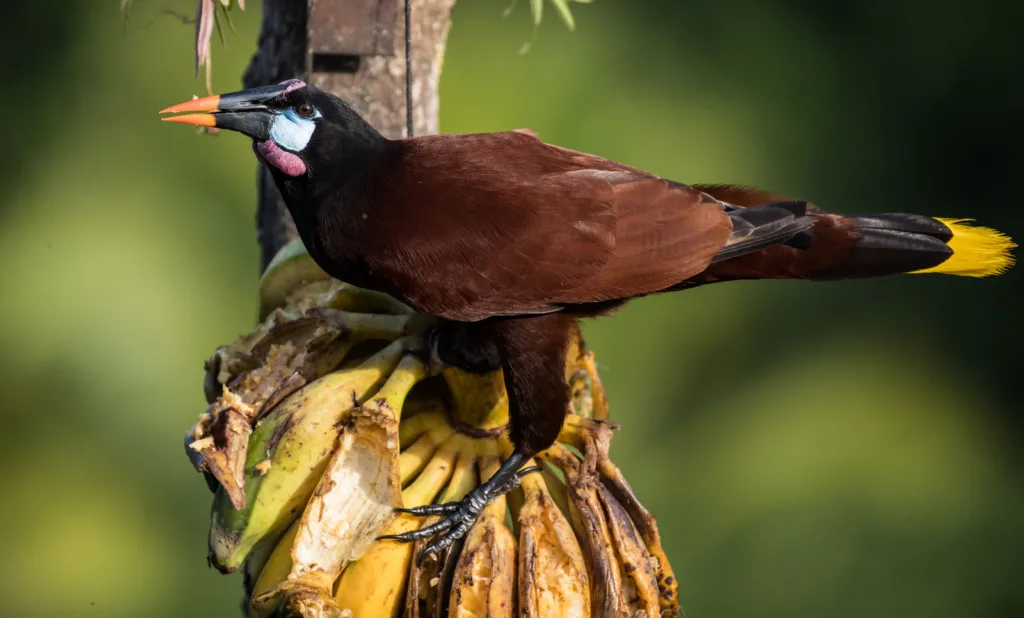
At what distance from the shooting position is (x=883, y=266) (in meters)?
1.77

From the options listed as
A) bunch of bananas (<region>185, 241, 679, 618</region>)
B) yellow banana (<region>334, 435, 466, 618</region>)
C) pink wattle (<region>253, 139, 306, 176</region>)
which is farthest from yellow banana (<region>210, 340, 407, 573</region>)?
pink wattle (<region>253, 139, 306, 176</region>)

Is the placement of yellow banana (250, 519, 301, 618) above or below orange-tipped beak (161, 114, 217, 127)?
below

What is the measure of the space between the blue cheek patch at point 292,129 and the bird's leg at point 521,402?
39 cm

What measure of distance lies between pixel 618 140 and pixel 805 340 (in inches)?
→ 28.2

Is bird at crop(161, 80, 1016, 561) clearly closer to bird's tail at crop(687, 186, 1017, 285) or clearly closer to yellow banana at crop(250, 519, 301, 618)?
bird's tail at crop(687, 186, 1017, 285)

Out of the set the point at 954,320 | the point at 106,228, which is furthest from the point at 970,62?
the point at 106,228

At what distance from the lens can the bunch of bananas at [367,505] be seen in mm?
1396

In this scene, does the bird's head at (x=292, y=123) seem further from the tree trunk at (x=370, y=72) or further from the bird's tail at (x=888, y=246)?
the bird's tail at (x=888, y=246)

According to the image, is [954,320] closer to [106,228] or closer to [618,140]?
[618,140]

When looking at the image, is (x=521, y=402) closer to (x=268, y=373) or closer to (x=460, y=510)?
(x=460, y=510)

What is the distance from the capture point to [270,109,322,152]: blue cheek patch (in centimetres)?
160

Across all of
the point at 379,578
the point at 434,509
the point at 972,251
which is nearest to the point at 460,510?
the point at 434,509

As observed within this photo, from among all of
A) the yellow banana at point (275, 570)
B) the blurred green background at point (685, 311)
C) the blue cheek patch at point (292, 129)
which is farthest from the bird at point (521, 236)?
the blurred green background at point (685, 311)

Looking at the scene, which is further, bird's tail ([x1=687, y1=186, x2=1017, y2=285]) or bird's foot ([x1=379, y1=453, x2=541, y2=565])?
bird's tail ([x1=687, y1=186, x2=1017, y2=285])
